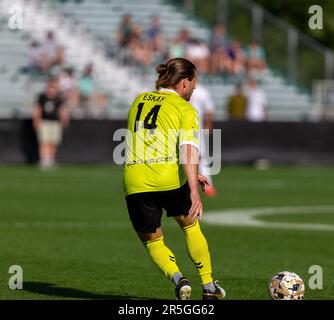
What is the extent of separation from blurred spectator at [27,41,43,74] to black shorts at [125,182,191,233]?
25.5m

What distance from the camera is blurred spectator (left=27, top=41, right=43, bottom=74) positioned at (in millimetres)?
35000

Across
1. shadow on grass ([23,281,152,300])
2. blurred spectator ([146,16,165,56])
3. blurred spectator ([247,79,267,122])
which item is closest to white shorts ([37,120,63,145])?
blurred spectator ([247,79,267,122])

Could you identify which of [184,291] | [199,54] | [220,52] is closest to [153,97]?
[184,291]

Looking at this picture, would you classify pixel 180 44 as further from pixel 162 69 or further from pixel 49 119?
pixel 162 69

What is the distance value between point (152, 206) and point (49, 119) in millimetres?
22176

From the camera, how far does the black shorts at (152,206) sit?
9828 millimetres

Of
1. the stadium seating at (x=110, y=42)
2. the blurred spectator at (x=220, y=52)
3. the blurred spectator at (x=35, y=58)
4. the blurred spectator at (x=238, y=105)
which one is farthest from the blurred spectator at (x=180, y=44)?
the blurred spectator at (x=35, y=58)

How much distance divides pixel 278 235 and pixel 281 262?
313 cm

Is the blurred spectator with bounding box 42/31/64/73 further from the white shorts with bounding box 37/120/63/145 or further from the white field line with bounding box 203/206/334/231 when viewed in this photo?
the white field line with bounding box 203/206/334/231

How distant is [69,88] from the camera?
3431cm
